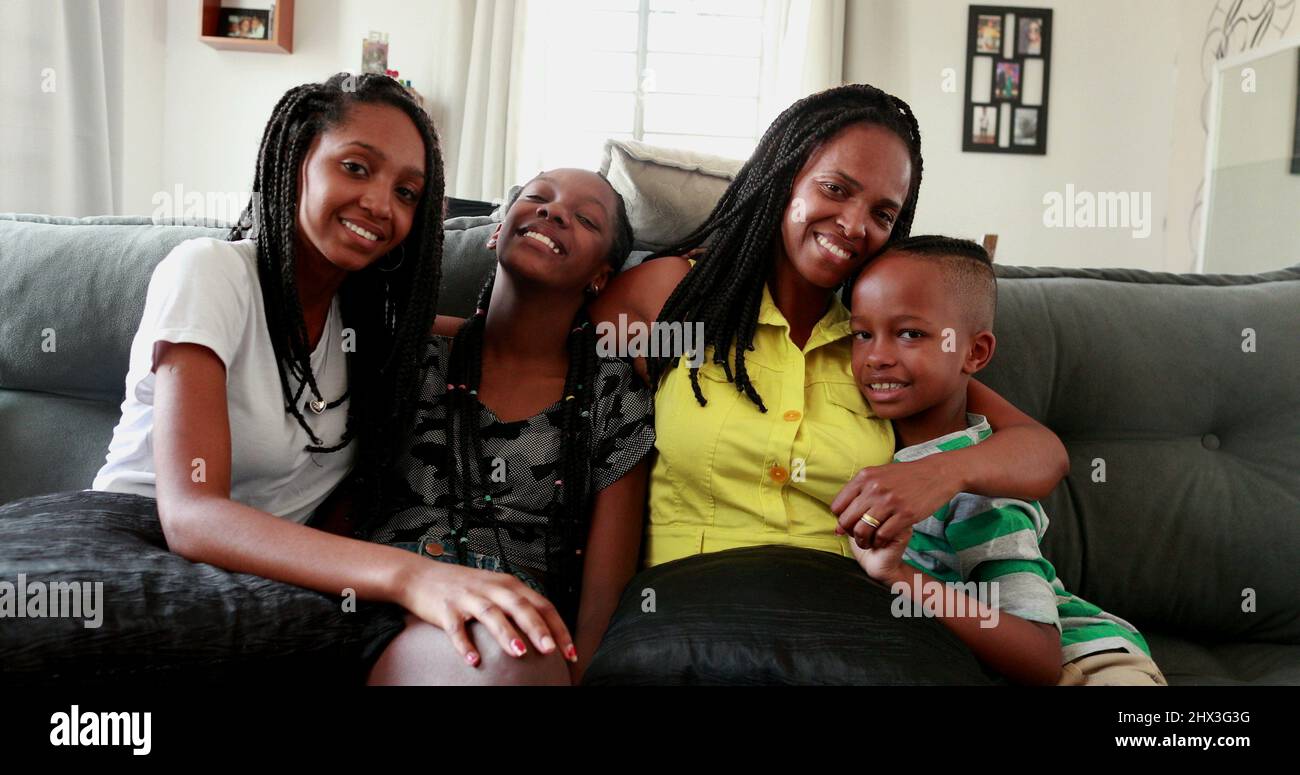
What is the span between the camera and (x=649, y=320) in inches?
52.4

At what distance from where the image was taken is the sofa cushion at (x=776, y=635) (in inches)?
34.3

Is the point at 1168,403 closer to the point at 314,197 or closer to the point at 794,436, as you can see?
the point at 794,436

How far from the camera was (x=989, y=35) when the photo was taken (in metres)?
4.25

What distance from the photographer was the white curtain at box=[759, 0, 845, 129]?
4.14 m

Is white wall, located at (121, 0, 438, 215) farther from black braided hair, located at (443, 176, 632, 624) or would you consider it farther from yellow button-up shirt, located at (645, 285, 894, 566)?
yellow button-up shirt, located at (645, 285, 894, 566)

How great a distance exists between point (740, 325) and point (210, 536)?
0.70 m

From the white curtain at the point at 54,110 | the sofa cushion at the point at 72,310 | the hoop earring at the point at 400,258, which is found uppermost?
the white curtain at the point at 54,110

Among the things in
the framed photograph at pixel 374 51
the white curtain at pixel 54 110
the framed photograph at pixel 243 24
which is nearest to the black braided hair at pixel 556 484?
the white curtain at pixel 54 110

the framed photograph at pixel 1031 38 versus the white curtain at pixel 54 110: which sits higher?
the framed photograph at pixel 1031 38

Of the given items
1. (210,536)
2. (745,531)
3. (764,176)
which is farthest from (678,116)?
(210,536)

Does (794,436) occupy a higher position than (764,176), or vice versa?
(764,176)

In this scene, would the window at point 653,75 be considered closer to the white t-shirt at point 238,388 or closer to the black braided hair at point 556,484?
the black braided hair at point 556,484

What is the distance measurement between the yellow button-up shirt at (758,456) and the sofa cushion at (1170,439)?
1.12 ft

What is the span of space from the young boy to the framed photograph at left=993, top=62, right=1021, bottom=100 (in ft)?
11.1
